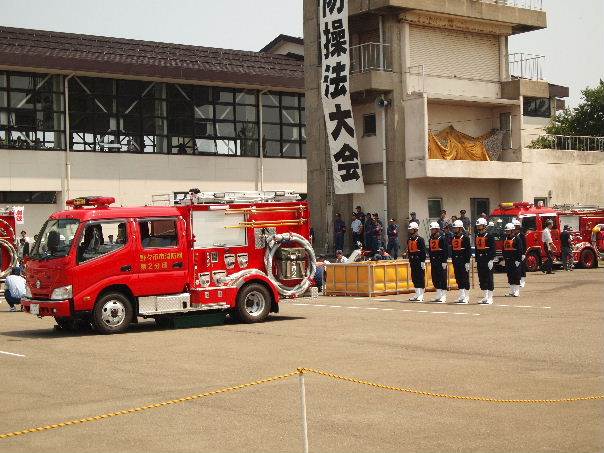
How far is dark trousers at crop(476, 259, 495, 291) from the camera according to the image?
2389 centimetres

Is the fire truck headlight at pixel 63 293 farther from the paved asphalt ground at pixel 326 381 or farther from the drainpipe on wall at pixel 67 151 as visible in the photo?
the drainpipe on wall at pixel 67 151

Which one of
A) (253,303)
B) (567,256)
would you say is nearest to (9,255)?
(253,303)

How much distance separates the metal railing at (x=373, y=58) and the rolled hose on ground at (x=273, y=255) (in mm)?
19491

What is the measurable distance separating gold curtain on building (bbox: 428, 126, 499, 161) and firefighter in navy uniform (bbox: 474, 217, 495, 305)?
16.3m

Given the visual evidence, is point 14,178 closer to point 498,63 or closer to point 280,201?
point 498,63

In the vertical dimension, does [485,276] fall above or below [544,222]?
below

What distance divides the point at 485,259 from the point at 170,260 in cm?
818

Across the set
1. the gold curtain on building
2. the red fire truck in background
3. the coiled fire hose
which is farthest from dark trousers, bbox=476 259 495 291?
the coiled fire hose

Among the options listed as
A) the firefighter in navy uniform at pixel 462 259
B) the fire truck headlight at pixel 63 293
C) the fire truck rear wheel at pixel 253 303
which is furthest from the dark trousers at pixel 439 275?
the fire truck headlight at pixel 63 293

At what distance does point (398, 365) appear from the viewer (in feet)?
47.5

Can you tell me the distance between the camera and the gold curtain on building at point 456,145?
136 feet

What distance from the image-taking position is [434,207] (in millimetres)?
42469

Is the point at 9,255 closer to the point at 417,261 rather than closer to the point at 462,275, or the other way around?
the point at 417,261

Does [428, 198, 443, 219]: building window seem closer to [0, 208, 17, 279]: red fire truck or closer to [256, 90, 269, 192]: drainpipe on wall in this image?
[256, 90, 269, 192]: drainpipe on wall
